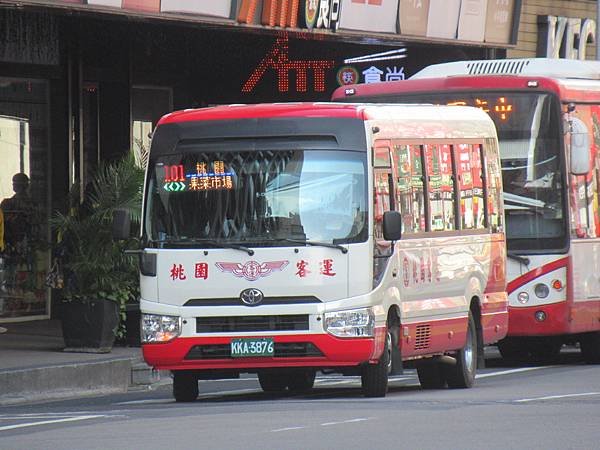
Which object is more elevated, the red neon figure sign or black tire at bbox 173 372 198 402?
the red neon figure sign

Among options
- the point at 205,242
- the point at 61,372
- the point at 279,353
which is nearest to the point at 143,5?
the point at 61,372

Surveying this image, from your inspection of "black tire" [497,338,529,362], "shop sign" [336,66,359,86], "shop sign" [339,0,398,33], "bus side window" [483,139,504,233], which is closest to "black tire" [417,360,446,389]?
"bus side window" [483,139,504,233]

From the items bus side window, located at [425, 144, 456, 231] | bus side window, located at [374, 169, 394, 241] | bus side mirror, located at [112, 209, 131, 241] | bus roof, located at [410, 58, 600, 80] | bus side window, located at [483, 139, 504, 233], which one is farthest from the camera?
bus roof, located at [410, 58, 600, 80]

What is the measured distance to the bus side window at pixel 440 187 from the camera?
17.8 m

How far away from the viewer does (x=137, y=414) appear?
15.2 meters

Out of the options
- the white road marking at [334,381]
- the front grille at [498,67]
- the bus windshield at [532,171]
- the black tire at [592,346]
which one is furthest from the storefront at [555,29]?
the white road marking at [334,381]

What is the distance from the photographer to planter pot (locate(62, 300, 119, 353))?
21.4 meters

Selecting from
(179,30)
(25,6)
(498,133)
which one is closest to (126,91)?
(179,30)

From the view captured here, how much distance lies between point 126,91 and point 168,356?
1278 centimetres

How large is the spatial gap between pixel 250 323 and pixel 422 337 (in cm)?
198

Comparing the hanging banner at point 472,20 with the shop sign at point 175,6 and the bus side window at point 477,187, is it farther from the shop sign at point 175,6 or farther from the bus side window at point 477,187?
the bus side window at point 477,187

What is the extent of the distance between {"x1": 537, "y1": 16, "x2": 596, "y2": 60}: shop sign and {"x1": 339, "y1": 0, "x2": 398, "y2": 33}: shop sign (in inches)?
212

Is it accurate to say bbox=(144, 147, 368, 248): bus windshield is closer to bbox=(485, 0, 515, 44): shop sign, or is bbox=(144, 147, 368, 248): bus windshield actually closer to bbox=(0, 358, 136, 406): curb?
bbox=(0, 358, 136, 406): curb

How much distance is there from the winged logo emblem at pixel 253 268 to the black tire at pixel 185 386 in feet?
4.05
